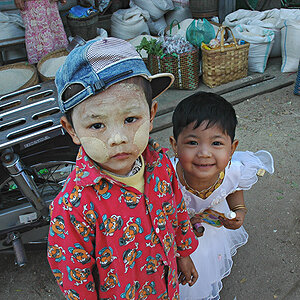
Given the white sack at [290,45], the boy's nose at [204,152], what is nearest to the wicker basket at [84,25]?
the white sack at [290,45]

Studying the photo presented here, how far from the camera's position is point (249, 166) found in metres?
1.72

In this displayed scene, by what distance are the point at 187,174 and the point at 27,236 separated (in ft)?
3.67

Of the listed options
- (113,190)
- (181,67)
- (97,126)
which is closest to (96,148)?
(97,126)

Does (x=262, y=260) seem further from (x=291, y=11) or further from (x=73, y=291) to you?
(x=291, y=11)

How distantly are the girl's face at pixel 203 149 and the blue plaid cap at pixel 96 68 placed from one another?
545mm

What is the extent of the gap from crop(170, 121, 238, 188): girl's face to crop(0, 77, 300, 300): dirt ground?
92cm

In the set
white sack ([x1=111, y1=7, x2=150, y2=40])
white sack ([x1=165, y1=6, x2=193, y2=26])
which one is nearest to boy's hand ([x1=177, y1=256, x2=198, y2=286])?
white sack ([x1=111, y1=7, x2=150, y2=40])

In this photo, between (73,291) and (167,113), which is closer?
(73,291)

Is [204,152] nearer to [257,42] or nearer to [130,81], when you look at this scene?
[130,81]

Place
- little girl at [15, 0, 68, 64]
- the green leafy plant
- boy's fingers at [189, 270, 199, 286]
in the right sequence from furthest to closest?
the green leafy plant → little girl at [15, 0, 68, 64] → boy's fingers at [189, 270, 199, 286]

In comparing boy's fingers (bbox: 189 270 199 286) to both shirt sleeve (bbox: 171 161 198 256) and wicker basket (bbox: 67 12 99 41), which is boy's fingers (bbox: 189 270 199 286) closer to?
shirt sleeve (bbox: 171 161 198 256)

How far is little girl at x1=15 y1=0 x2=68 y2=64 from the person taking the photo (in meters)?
4.02

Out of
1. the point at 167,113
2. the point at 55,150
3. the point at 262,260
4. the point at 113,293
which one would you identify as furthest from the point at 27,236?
the point at 167,113

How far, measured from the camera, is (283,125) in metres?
3.53
